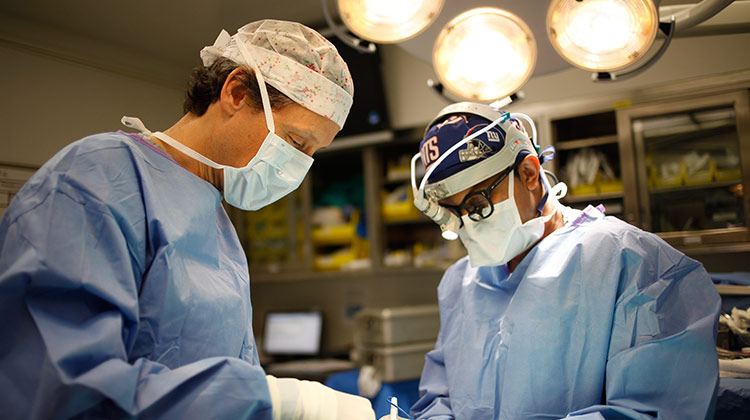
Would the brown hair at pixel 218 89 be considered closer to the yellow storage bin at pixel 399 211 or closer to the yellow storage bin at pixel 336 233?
the yellow storage bin at pixel 399 211

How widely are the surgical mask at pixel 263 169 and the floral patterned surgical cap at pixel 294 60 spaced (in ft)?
0.10

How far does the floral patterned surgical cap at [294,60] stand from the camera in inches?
45.6

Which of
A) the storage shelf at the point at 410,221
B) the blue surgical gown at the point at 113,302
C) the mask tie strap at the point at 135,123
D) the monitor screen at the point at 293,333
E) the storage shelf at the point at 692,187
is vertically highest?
the storage shelf at the point at 410,221

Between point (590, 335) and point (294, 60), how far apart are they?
0.93 metres

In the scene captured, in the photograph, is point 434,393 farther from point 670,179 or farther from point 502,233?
point 670,179

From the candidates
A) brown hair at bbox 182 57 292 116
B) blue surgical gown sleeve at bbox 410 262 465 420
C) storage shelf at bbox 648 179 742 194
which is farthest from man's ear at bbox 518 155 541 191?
brown hair at bbox 182 57 292 116

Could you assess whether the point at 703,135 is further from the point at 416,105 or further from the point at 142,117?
the point at 416,105

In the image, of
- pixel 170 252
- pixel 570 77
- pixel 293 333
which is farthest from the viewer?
pixel 293 333

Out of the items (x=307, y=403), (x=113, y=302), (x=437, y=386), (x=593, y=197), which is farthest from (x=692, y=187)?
(x=113, y=302)

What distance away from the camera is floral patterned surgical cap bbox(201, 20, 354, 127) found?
1.16 m

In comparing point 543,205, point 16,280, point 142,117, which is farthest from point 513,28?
point 16,280

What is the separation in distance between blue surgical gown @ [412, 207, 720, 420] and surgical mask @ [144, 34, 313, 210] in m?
0.68

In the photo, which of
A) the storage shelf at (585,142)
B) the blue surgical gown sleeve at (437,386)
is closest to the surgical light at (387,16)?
the blue surgical gown sleeve at (437,386)

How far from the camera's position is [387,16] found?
1.51 m
